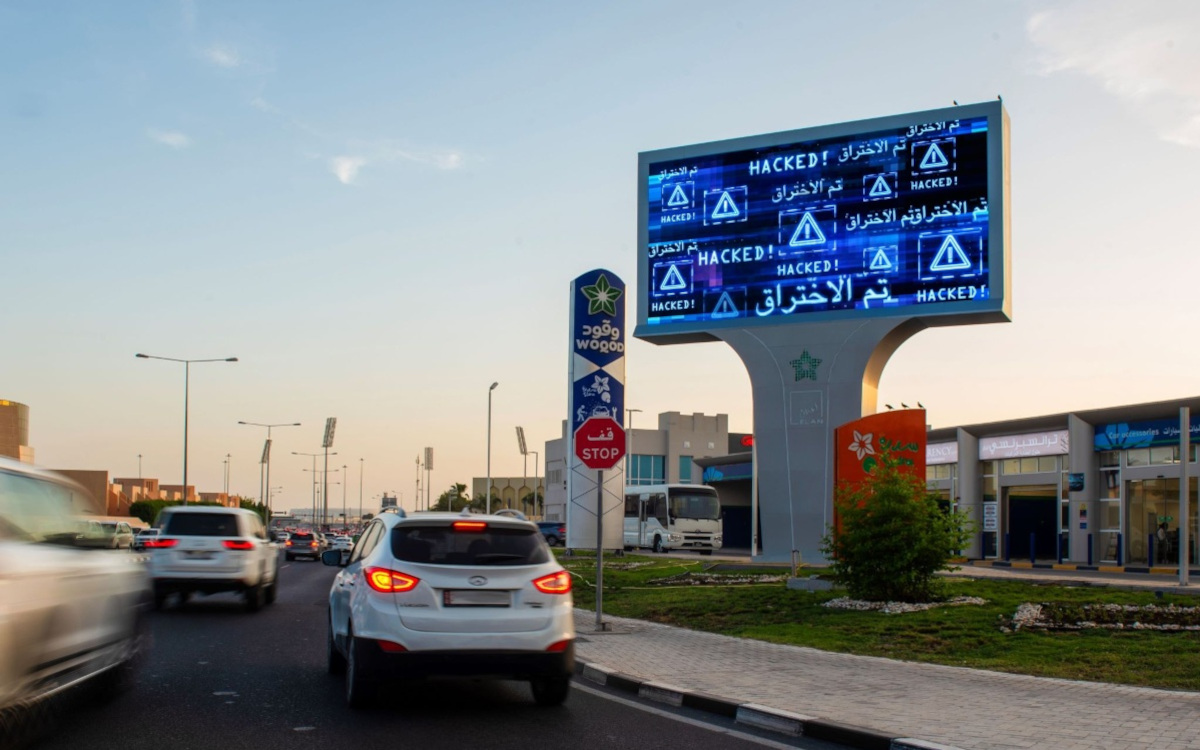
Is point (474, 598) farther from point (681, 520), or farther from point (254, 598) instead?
point (681, 520)

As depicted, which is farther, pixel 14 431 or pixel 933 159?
pixel 14 431

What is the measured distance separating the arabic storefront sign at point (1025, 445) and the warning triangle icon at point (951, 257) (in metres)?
14.2

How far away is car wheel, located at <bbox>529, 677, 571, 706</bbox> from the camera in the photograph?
969 centimetres

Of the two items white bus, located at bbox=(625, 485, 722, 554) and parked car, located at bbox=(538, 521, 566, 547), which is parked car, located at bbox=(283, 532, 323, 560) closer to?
white bus, located at bbox=(625, 485, 722, 554)

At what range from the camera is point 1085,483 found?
36750mm

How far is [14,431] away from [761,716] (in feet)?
420

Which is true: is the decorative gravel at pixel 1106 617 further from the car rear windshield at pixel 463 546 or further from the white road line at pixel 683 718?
the car rear windshield at pixel 463 546

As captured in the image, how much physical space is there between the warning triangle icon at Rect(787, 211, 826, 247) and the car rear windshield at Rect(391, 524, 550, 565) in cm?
1914

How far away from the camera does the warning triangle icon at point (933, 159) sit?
86.9 ft

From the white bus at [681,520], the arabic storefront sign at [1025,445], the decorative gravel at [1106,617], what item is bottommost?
the white bus at [681,520]

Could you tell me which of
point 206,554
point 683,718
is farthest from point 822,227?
point 683,718

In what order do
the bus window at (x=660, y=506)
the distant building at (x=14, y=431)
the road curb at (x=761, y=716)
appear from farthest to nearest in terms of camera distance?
1. the distant building at (x=14, y=431)
2. the bus window at (x=660, y=506)
3. the road curb at (x=761, y=716)

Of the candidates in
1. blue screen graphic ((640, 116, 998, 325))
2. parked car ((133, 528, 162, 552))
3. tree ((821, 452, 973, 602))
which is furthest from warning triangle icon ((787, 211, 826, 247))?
parked car ((133, 528, 162, 552))

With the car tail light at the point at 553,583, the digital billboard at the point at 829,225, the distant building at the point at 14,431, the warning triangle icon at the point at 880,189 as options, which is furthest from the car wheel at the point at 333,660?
the distant building at the point at 14,431
